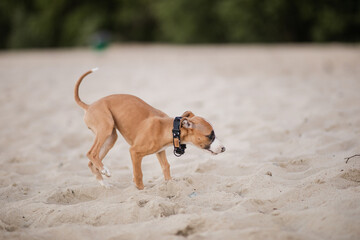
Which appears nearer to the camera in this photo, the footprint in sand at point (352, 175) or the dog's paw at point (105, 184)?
the footprint in sand at point (352, 175)

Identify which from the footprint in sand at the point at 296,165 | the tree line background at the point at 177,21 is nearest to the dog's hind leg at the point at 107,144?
the footprint in sand at the point at 296,165

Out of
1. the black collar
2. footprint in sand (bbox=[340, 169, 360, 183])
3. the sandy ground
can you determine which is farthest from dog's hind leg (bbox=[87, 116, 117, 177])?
footprint in sand (bbox=[340, 169, 360, 183])

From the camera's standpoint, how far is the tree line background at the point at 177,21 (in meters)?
21.4

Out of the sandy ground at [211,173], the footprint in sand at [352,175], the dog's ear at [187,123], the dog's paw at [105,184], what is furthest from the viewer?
the dog's paw at [105,184]

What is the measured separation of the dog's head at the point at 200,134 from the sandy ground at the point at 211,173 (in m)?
0.37

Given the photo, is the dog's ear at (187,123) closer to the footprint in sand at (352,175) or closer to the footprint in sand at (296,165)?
the footprint in sand at (296,165)

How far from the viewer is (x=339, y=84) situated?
7973 mm

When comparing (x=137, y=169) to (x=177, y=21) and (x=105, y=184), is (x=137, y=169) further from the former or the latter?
(x=177, y=21)

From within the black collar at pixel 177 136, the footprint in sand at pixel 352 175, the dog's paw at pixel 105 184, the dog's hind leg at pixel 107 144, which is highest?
the black collar at pixel 177 136

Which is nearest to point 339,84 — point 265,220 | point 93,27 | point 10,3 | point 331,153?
point 331,153

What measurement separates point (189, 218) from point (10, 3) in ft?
127

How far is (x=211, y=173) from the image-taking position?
12.8 ft

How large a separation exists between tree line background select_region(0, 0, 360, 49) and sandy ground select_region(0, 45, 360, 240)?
1429 centimetres

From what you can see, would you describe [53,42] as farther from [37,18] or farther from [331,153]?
[331,153]
